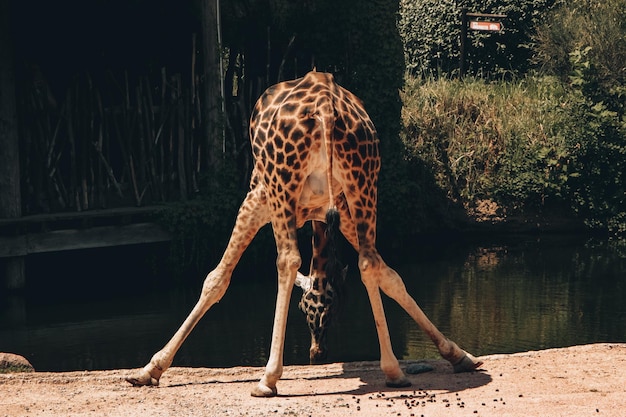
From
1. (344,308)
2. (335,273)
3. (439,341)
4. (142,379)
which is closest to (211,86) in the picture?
(344,308)

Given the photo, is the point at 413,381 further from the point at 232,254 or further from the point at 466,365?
the point at 232,254

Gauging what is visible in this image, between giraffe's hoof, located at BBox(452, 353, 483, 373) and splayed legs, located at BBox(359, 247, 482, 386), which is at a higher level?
splayed legs, located at BBox(359, 247, 482, 386)

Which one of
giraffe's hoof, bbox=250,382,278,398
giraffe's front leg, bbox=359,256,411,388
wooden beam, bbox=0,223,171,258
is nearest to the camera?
giraffe's hoof, bbox=250,382,278,398

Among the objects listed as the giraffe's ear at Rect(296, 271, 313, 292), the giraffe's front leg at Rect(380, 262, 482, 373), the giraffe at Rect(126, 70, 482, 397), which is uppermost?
the giraffe at Rect(126, 70, 482, 397)

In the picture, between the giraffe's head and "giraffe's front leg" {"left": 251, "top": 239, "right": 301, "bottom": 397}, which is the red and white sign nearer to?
the giraffe's head

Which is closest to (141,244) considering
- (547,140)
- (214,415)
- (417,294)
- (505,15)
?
(417,294)

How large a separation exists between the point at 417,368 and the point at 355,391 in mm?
838

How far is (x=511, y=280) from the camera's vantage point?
1395 centimetres

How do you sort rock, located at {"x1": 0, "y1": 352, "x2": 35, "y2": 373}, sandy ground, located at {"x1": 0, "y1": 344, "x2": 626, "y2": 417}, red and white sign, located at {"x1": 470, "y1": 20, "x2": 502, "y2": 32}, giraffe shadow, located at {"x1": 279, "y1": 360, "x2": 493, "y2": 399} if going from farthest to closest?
1. red and white sign, located at {"x1": 470, "y1": 20, "x2": 502, "y2": 32}
2. rock, located at {"x1": 0, "y1": 352, "x2": 35, "y2": 373}
3. giraffe shadow, located at {"x1": 279, "y1": 360, "x2": 493, "y2": 399}
4. sandy ground, located at {"x1": 0, "y1": 344, "x2": 626, "y2": 417}

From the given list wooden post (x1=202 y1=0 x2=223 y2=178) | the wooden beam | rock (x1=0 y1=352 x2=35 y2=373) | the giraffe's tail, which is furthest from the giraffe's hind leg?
wooden post (x1=202 y1=0 x2=223 y2=178)

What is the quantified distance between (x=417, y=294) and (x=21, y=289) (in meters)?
4.69

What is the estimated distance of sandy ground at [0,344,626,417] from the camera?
709 centimetres

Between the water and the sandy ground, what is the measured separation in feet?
5.43

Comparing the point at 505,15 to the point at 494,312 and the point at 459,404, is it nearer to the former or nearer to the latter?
the point at 494,312
